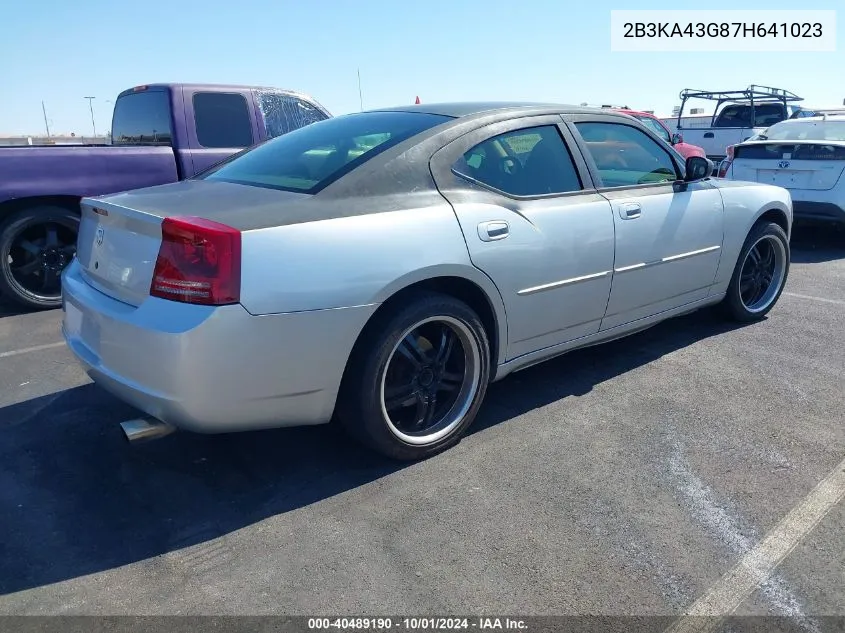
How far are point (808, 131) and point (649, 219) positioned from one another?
19.7ft

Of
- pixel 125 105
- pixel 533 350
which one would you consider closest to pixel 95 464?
pixel 533 350

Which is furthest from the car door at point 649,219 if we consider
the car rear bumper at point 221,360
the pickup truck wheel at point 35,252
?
the pickup truck wheel at point 35,252

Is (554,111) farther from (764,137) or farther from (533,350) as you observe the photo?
(764,137)

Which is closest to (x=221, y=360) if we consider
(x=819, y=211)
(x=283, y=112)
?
(x=283, y=112)

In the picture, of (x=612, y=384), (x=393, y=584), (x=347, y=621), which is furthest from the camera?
(x=612, y=384)

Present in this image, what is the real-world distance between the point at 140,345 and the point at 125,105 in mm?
4878

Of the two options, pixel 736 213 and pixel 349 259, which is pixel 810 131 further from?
pixel 349 259

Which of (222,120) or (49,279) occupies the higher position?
(222,120)

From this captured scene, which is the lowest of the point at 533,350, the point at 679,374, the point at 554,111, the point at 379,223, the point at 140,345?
the point at 679,374

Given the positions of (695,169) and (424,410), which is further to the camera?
(695,169)

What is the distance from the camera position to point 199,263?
97.0 inches

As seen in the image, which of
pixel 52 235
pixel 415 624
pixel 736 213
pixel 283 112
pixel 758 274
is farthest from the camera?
pixel 283 112

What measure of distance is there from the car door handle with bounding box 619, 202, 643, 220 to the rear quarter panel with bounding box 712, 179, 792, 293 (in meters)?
0.98

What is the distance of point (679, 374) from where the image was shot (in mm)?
4043
